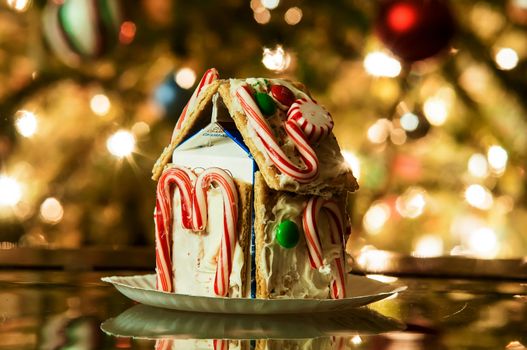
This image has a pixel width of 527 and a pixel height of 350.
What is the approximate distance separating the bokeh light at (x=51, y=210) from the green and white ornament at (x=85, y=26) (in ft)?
1.42

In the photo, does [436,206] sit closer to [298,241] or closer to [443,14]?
[443,14]

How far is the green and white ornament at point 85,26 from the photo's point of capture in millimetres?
1807

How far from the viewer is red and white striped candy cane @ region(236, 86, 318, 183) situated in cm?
105

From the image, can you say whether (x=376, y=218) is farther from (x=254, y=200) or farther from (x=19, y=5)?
(x=254, y=200)

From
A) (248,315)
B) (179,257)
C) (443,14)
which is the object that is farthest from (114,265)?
(443,14)

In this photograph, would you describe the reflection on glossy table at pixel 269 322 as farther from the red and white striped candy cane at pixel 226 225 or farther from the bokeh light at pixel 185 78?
the bokeh light at pixel 185 78

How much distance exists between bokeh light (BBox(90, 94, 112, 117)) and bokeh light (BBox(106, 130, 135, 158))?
6cm

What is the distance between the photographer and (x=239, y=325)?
3.25 ft

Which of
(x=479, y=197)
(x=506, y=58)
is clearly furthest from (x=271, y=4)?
(x=479, y=197)

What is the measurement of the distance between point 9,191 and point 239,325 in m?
1.27

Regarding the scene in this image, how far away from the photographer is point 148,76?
207 cm

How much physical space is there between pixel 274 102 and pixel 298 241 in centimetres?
17

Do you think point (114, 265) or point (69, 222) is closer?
point (114, 265)

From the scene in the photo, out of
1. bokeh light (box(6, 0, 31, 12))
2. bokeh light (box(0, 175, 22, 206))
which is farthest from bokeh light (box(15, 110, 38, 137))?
bokeh light (box(6, 0, 31, 12))
